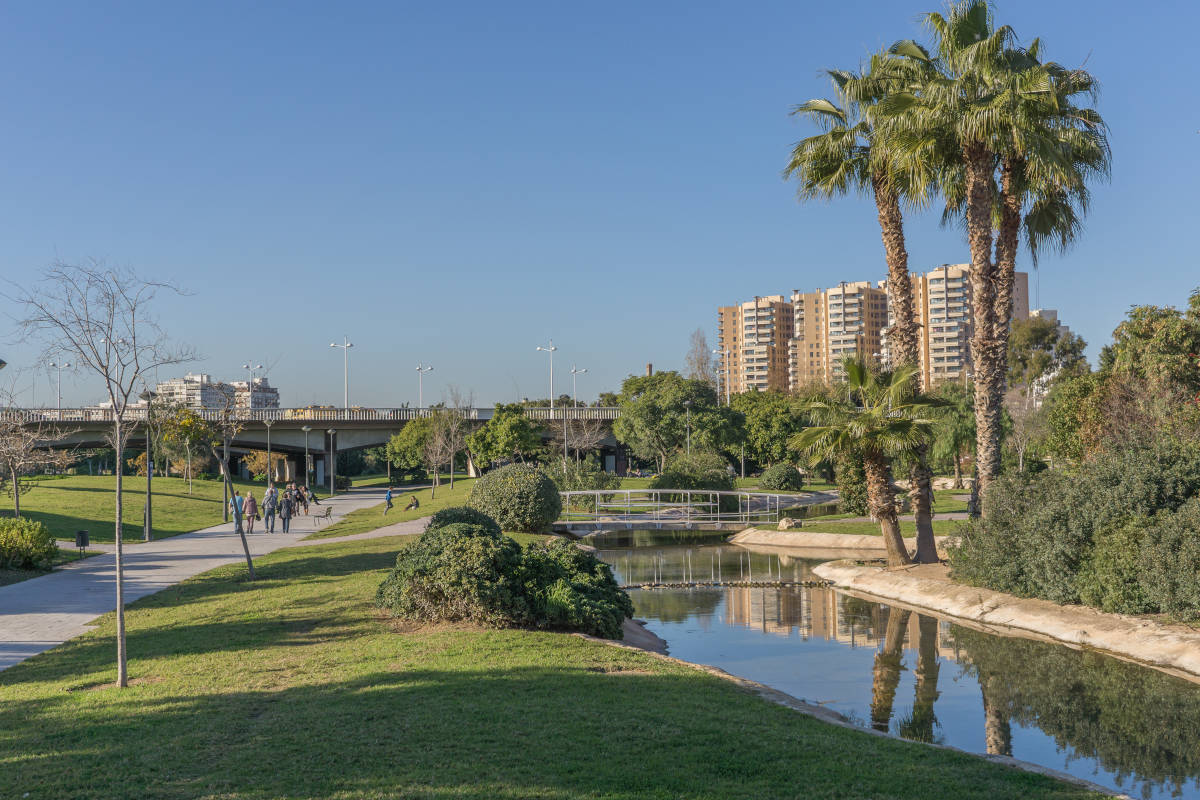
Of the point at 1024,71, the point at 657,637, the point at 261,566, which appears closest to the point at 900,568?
the point at 657,637

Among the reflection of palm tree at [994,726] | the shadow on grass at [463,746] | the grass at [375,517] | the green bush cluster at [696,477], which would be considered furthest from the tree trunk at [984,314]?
the green bush cluster at [696,477]

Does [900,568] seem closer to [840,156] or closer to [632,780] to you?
[840,156]

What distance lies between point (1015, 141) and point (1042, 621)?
9043 mm

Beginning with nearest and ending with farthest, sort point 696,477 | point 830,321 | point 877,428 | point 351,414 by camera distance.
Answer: point 877,428 → point 696,477 → point 351,414 → point 830,321

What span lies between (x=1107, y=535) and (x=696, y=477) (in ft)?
97.8

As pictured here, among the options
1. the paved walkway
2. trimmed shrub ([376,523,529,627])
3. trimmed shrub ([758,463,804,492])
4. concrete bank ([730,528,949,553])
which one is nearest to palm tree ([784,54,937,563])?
concrete bank ([730,528,949,553])

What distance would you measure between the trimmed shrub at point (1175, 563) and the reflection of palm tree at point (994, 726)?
141 inches

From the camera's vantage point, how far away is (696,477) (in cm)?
4503

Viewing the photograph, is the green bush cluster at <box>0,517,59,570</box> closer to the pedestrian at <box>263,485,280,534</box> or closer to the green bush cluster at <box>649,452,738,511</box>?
the pedestrian at <box>263,485,280,534</box>

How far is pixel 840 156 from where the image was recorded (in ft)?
70.1

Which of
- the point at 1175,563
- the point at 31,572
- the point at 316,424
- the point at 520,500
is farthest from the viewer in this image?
the point at 316,424

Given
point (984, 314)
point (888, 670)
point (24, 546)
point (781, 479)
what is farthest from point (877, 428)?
point (781, 479)

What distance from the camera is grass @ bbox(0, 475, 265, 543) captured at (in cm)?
3358

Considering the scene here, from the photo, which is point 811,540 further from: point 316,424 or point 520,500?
point 316,424
